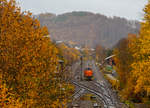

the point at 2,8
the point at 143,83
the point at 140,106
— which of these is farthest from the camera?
the point at 140,106

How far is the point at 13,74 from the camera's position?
23.2 ft

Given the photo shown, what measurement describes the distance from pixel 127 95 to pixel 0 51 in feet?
57.2

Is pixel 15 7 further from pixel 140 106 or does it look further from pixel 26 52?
pixel 140 106

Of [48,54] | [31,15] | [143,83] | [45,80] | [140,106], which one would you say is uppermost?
[31,15]

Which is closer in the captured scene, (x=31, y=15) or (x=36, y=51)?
(x=36, y=51)

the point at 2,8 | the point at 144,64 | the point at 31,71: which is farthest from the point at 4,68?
the point at 144,64

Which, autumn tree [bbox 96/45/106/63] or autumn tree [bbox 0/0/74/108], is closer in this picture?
autumn tree [bbox 0/0/74/108]

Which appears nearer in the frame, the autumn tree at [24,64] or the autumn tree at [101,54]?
the autumn tree at [24,64]

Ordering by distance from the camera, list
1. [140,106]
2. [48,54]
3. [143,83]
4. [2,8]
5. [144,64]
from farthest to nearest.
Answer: [140,106]
[143,83]
[144,64]
[48,54]
[2,8]

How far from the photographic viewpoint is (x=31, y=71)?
7125 millimetres

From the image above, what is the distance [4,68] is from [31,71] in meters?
0.98

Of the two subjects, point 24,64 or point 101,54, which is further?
point 101,54

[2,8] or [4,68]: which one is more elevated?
[2,8]

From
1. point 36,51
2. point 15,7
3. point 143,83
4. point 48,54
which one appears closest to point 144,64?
point 143,83
